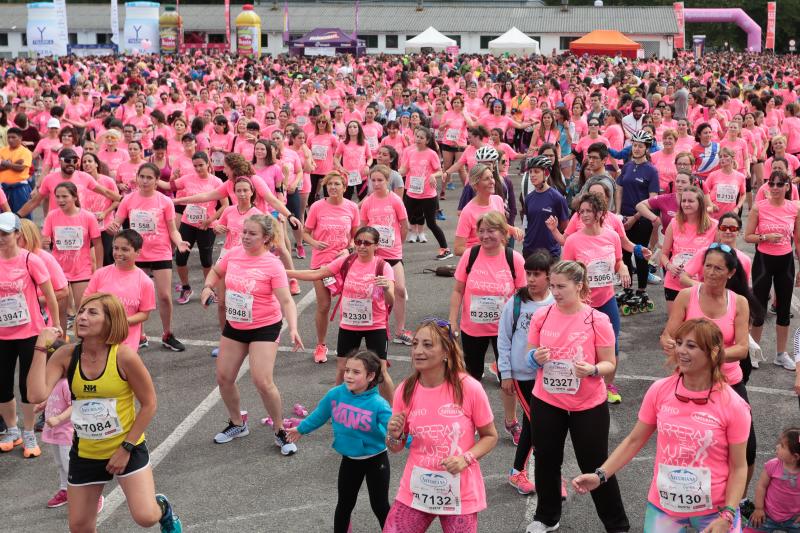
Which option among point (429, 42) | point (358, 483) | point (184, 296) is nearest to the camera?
point (358, 483)

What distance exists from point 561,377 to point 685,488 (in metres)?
1.14

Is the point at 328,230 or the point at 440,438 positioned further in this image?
the point at 328,230

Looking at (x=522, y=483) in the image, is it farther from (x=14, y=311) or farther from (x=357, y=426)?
(x=14, y=311)

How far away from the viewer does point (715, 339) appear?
4.70 metres

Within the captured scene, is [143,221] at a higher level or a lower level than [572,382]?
higher

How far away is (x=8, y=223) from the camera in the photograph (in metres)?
7.08

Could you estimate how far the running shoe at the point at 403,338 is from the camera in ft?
32.6

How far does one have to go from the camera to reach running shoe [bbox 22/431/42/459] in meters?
7.35

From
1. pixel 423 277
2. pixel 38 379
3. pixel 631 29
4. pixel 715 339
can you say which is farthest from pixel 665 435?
pixel 631 29

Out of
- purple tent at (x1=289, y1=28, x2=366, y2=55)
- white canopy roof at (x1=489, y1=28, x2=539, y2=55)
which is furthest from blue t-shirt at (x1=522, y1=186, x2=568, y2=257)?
purple tent at (x1=289, y1=28, x2=366, y2=55)

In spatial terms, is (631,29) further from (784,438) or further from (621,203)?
(784,438)

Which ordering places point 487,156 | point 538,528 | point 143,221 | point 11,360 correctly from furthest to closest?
point 143,221
point 487,156
point 11,360
point 538,528

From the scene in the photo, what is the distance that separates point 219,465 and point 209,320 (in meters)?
3.89

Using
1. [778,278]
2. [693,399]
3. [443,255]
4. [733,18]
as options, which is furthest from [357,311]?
[733,18]
